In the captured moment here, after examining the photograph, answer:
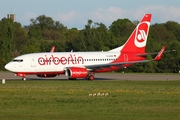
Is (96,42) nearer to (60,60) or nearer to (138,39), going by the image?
Answer: (138,39)

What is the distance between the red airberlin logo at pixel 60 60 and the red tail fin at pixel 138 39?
498cm

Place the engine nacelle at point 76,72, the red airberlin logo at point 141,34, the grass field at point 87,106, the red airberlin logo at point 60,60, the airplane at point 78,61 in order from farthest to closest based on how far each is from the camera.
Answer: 1. the red airberlin logo at point 141,34
2. the red airberlin logo at point 60,60
3. the airplane at point 78,61
4. the engine nacelle at point 76,72
5. the grass field at point 87,106

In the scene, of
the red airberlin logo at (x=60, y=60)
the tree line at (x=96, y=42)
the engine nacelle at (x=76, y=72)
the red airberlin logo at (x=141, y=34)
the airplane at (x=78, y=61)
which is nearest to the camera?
the engine nacelle at (x=76, y=72)

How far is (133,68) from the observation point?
8475 centimetres

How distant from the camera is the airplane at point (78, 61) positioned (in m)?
56.4

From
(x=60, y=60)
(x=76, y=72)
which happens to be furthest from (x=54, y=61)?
(x=76, y=72)

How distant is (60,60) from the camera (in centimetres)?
5753

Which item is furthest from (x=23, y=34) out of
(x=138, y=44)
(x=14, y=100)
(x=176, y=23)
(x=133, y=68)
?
(x=14, y=100)

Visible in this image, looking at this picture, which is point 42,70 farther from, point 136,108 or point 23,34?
point 23,34

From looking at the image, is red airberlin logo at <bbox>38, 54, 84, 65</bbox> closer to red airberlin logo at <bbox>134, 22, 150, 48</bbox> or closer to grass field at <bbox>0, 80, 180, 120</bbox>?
red airberlin logo at <bbox>134, 22, 150, 48</bbox>

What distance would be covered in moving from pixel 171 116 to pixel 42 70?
33823mm

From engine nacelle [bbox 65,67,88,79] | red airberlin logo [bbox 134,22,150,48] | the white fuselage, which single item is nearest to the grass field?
engine nacelle [bbox 65,67,88,79]

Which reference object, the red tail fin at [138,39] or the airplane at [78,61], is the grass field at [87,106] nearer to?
the airplane at [78,61]

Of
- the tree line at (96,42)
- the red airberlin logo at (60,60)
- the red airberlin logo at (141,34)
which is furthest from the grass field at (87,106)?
the tree line at (96,42)
